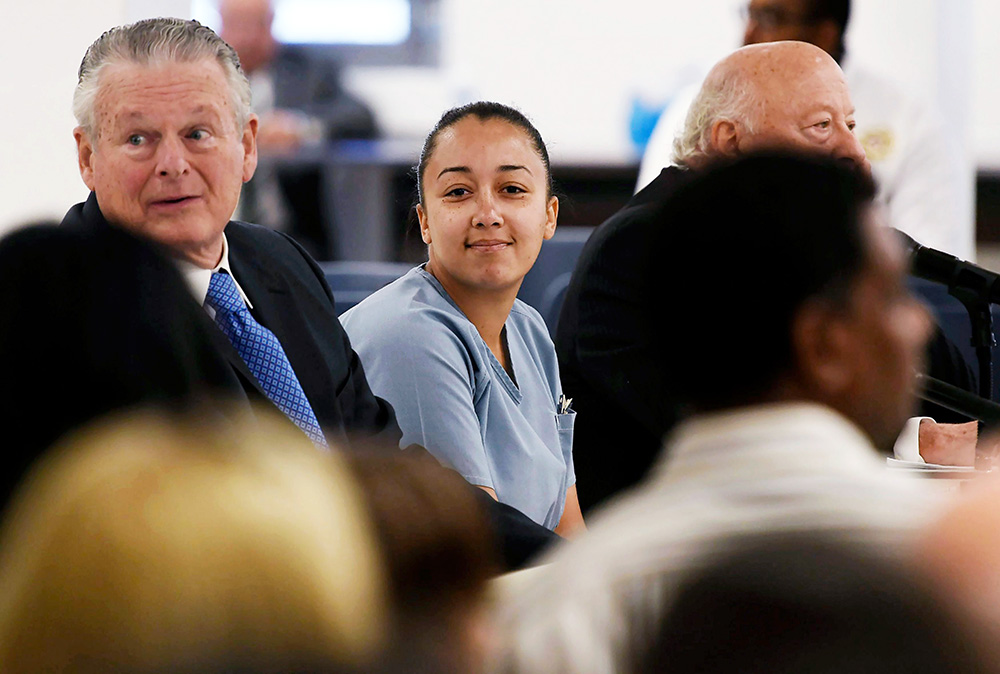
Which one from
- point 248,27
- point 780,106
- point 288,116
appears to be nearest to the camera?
point 780,106

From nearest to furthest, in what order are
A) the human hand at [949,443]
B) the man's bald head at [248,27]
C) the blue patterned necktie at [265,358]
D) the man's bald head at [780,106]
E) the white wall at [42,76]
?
the blue patterned necktie at [265,358], the human hand at [949,443], the man's bald head at [780,106], the white wall at [42,76], the man's bald head at [248,27]

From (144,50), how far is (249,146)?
21 centimetres

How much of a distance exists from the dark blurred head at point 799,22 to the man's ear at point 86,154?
6.65ft

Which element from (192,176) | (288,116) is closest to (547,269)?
(192,176)

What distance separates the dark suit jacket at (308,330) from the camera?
1587mm

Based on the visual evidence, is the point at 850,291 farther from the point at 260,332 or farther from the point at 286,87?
the point at 286,87

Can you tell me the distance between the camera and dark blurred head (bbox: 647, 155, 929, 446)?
2.80ft

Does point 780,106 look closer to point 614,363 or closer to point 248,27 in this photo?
point 614,363

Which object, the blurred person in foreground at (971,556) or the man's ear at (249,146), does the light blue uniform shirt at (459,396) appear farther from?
the blurred person in foreground at (971,556)

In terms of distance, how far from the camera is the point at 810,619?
1.82 ft

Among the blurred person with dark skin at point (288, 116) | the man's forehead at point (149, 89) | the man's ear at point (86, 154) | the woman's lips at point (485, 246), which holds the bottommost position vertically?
the blurred person with dark skin at point (288, 116)

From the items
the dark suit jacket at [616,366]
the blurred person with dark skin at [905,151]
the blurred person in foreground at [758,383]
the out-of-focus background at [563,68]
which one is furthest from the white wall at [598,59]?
the blurred person in foreground at [758,383]

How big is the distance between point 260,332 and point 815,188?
843mm

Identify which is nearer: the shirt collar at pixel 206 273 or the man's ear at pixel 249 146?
the shirt collar at pixel 206 273
